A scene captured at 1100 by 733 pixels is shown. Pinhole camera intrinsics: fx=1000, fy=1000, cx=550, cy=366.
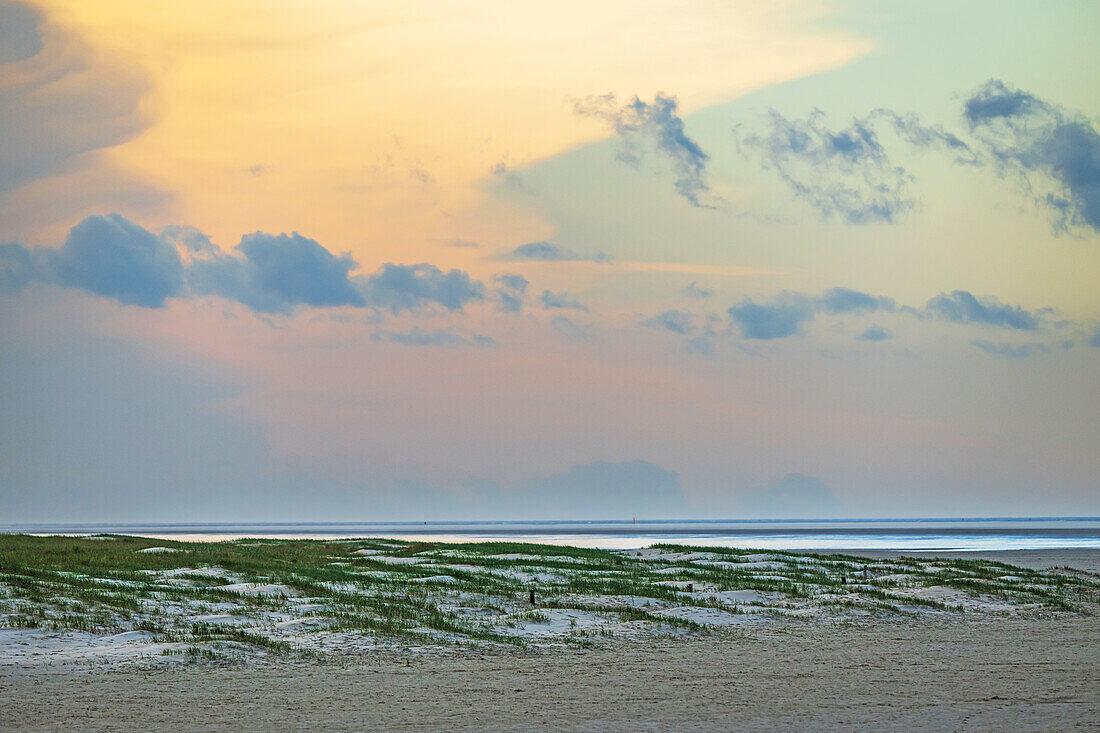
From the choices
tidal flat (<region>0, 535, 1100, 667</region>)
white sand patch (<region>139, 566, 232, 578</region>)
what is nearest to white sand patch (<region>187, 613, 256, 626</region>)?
tidal flat (<region>0, 535, 1100, 667</region>)

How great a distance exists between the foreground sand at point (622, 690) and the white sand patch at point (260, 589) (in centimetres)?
1093

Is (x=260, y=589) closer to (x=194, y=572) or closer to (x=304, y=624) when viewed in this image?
(x=194, y=572)

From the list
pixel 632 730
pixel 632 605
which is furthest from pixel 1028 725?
pixel 632 605

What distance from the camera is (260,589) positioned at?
32844mm

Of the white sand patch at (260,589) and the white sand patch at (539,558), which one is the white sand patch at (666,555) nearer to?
the white sand patch at (539,558)

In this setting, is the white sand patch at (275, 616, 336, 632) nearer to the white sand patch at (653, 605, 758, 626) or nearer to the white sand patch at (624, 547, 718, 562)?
the white sand patch at (653, 605, 758, 626)

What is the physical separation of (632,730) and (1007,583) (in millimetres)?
28955

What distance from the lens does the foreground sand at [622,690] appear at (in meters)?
15.8

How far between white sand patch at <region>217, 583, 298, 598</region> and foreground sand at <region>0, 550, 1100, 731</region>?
10.9 metres

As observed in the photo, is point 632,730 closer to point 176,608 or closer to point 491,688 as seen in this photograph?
point 491,688

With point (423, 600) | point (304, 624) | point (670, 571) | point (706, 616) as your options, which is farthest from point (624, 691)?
point (670, 571)

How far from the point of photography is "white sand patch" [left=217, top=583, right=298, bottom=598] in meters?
32.2

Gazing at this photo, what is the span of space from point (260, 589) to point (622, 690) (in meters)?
17.8

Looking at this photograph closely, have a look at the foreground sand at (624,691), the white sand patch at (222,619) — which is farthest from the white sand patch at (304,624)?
the foreground sand at (624,691)
